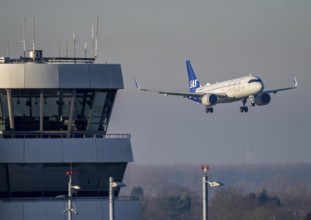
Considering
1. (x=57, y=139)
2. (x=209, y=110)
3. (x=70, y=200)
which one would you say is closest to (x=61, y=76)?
(x=57, y=139)

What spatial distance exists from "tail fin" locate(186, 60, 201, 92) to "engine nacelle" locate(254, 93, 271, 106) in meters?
37.4

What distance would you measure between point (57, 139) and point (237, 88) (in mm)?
90780

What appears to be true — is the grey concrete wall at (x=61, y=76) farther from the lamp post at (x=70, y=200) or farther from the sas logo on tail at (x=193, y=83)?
the sas logo on tail at (x=193, y=83)

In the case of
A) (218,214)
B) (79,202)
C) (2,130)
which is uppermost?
(218,214)

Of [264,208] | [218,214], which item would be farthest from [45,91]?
[264,208]

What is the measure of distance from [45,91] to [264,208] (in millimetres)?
131813

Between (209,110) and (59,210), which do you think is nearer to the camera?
(59,210)

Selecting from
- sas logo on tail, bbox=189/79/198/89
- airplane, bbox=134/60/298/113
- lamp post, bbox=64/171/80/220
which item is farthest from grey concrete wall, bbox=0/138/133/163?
sas logo on tail, bbox=189/79/198/89

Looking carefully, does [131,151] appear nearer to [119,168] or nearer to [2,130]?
[119,168]

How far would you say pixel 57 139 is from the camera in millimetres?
43188

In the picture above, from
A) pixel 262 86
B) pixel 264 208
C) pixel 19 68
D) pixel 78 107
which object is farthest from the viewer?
pixel 264 208

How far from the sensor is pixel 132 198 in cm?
4409

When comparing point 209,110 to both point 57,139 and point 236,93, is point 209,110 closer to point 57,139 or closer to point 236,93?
point 236,93

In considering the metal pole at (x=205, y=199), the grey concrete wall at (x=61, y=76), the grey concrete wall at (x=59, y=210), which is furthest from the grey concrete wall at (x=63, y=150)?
the metal pole at (x=205, y=199)
